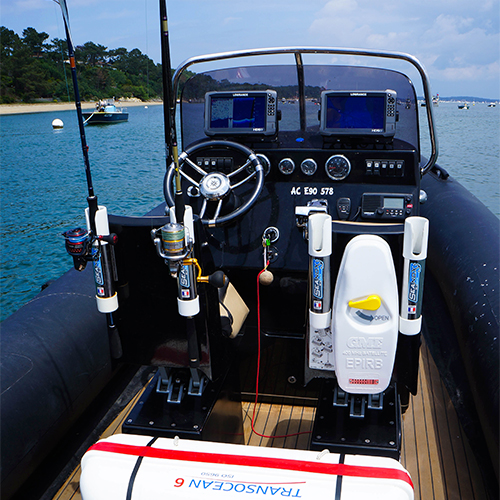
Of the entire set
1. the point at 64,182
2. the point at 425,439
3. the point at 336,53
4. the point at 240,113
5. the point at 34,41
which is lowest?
the point at 64,182

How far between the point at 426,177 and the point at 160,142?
16.4 metres

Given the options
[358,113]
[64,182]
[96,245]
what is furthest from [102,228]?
[64,182]

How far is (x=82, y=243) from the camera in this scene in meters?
1.44

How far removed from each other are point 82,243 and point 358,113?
5.02 ft

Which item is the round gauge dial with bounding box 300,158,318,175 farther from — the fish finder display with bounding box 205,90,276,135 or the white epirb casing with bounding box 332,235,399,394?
the white epirb casing with bounding box 332,235,399,394

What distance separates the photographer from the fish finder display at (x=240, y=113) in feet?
8.01

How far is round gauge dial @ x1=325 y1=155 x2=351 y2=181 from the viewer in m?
2.34

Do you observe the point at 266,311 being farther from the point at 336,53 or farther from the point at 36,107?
the point at 36,107

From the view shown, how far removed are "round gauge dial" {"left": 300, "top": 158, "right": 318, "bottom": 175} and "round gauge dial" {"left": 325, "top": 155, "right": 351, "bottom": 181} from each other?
0.06 meters

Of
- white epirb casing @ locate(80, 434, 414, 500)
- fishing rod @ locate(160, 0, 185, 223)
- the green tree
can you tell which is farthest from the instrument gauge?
the green tree

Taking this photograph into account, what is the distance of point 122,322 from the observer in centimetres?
166

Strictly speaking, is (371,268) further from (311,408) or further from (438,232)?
(438,232)

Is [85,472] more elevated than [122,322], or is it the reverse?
[122,322]

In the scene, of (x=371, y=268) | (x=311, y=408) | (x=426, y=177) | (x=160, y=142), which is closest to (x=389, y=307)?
(x=371, y=268)
